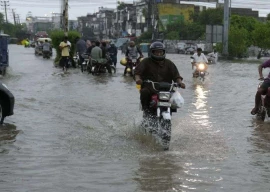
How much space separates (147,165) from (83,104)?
674cm

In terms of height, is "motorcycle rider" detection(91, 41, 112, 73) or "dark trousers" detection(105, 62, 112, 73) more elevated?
"motorcycle rider" detection(91, 41, 112, 73)

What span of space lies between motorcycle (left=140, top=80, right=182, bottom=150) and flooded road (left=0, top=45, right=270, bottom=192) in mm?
195

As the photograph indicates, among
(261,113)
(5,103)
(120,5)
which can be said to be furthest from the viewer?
(120,5)

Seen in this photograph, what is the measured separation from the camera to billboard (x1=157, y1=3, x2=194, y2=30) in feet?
361

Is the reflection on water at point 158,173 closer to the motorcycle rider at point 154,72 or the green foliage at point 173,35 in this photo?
the motorcycle rider at point 154,72

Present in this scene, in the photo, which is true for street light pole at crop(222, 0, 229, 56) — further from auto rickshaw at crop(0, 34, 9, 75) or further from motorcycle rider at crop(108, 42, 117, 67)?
auto rickshaw at crop(0, 34, 9, 75)

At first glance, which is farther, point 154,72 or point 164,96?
point 154,72

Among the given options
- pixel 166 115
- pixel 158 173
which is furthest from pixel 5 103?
pixel 158 173

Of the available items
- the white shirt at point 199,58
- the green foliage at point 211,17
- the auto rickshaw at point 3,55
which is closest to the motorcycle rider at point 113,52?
the white shirt at point 199,58

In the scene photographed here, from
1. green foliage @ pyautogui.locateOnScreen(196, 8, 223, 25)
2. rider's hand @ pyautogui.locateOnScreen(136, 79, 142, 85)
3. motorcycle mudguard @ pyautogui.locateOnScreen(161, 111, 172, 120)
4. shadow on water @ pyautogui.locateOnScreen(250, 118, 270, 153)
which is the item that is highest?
green foliage @ pyautogui.locateOnScreen(196, 8, 223, 25)

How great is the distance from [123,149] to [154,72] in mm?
1337

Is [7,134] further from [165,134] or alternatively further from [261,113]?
[261,113]

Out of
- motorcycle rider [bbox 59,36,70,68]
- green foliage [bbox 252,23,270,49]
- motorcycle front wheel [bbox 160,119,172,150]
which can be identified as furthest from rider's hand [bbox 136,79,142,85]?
green foliage [bbox 252,23,270,49]

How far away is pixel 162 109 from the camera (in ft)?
28.2
